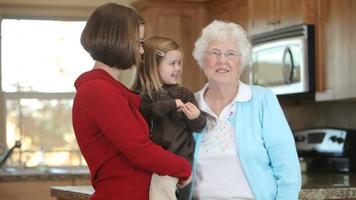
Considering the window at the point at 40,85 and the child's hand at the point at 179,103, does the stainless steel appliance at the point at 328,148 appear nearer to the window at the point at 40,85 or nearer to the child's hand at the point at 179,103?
the child's hand at the point at 179,103

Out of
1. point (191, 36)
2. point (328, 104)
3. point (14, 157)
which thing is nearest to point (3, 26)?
point (14, 157)

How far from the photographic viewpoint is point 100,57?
1773 millimetres

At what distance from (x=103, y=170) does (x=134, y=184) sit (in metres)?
0.09

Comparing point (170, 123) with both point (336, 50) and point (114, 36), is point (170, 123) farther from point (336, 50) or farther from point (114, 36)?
point (336, 50)

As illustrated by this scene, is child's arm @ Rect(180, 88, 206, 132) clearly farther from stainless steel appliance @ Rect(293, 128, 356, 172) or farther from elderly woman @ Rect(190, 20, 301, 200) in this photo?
stainless steel appliance @ Rect(293, 128, 356, 172)

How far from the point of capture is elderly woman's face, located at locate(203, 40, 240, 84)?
2072 mm

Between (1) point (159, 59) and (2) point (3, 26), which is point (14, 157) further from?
(1) point (159, 59)

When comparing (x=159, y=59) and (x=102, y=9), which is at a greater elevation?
(x=102, y=9)

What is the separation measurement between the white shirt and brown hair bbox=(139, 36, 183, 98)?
0.22m

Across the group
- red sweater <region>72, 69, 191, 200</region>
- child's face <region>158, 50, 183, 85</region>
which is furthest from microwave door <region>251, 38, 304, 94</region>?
red sweater <region>72, 69, 191, 200</region>

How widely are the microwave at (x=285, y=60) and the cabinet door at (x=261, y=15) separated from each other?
0.17 ft

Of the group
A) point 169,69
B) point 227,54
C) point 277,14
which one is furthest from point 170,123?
point 277,14

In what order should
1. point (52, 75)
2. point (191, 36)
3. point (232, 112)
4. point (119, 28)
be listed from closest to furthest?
point (119, 28) → point (232, 112) → point (191, 36) → point (52, 75)

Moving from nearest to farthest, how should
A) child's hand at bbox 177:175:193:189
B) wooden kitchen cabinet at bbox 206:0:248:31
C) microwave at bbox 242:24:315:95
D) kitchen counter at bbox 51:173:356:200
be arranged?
1. child's hand at bbox 177:175:193:189
2. kitchen counter at bbox 51:173:356:200
3. microwave at bbox 242:24:315:95
4. wooden kitchen cabinet at bbox 206:0:248:31
